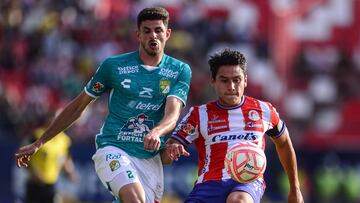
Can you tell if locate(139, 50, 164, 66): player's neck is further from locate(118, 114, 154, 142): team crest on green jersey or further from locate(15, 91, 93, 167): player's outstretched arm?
locate(15, 91, 93, 167): player's outstretched arm

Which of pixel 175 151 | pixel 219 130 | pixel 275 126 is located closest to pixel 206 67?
pixel 275 126

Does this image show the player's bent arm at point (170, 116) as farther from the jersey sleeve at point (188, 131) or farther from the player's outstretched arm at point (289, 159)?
the player's outstretched arm at point (289, 159)

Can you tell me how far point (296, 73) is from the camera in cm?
2477

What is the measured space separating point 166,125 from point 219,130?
456mm

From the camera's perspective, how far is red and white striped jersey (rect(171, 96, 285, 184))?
828 cm

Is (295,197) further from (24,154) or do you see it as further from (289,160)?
(24,154)

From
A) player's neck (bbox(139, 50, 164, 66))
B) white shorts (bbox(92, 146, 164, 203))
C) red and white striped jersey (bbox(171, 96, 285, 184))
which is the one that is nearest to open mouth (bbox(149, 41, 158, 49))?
player's neck (bbox(139, 50, 164, 66))

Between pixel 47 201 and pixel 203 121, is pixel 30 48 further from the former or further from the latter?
pixel 203 121

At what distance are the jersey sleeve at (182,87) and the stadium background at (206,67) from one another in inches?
354

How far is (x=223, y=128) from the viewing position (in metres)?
8.34

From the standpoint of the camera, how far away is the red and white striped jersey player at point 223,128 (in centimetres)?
820

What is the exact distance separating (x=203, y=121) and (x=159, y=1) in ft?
53.6

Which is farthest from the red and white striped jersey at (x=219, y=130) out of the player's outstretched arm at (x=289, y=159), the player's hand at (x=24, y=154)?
the player's hand at (x=24, y=154)

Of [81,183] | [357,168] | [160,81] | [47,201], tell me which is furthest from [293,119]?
[160,81]
